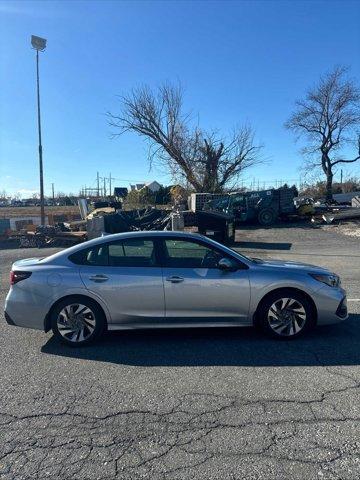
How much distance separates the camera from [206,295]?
5078mm

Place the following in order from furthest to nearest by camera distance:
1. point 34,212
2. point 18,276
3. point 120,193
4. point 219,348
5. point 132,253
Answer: point 34,212, point 120,193, point 132,253, point 18,276, point 219,348

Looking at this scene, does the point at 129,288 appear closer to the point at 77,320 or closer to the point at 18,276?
the point at 77,320

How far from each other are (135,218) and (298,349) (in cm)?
1653

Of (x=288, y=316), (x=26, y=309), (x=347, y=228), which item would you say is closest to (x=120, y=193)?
(x=347, y=228)

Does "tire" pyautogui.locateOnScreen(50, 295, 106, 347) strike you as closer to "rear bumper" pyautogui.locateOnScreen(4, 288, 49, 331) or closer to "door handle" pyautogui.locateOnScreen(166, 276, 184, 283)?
"rear bumper" pyautogui.locateOnScreen(4, 288, 49, 331)

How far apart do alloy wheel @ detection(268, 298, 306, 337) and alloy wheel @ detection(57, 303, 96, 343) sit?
2.27 meters

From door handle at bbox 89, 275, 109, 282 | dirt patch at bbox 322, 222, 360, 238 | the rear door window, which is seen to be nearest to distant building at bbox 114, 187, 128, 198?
dirt patch at bbox 322, 222, 360, 238

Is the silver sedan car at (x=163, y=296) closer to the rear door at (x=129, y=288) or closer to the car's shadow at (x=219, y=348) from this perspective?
the rear door at (x=129, y=288)

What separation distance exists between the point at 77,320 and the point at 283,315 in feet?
8.45

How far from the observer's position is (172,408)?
141 inches

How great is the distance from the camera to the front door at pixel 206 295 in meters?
5.08

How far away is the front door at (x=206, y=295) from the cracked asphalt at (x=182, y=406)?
36 cm

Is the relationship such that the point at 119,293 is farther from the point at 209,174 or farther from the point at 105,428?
the point at 209,174

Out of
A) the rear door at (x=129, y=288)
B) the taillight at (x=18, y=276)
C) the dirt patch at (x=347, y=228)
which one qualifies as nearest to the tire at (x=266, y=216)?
the dirt patch at (x=347, y=228)
